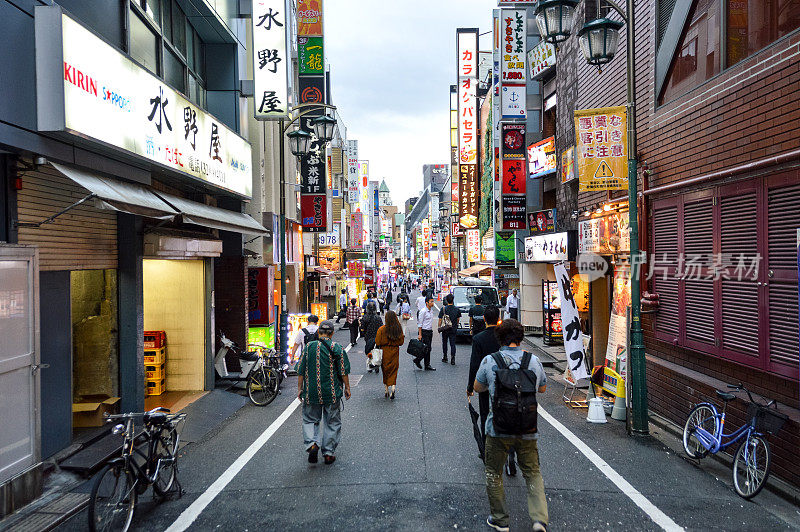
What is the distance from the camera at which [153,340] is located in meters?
11.7

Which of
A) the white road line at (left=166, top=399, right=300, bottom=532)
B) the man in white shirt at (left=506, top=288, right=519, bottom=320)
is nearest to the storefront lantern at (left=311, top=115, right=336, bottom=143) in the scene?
the white road line at (left=166, top=399, right=300, bottom=532)

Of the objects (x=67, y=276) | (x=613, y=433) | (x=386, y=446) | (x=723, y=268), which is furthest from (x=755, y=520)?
(x=67, y=276)

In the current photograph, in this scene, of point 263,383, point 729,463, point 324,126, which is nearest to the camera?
point 729,463

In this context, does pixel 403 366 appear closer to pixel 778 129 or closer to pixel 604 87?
pixel 604 87

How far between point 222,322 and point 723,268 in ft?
37.7

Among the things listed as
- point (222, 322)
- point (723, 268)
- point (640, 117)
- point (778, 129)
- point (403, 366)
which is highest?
point (640, 117)

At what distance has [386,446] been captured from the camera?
7906 millimetres

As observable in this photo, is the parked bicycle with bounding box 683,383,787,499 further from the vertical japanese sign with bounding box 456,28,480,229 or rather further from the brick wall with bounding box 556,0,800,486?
the vertical japanese sign with bounding box 456,28,480,229

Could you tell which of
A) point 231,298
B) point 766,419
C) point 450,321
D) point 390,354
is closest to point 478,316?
point 450,321

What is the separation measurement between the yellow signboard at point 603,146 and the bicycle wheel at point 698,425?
4091 millimetres

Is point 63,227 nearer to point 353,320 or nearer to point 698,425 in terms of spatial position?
point 698,425

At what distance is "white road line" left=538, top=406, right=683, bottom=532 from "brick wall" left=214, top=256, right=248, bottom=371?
28.4ft

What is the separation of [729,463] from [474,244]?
37.1 m

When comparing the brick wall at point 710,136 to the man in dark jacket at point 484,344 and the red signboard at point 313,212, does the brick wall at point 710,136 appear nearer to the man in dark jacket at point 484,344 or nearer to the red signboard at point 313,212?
the man in dark jacket at point 484,344
